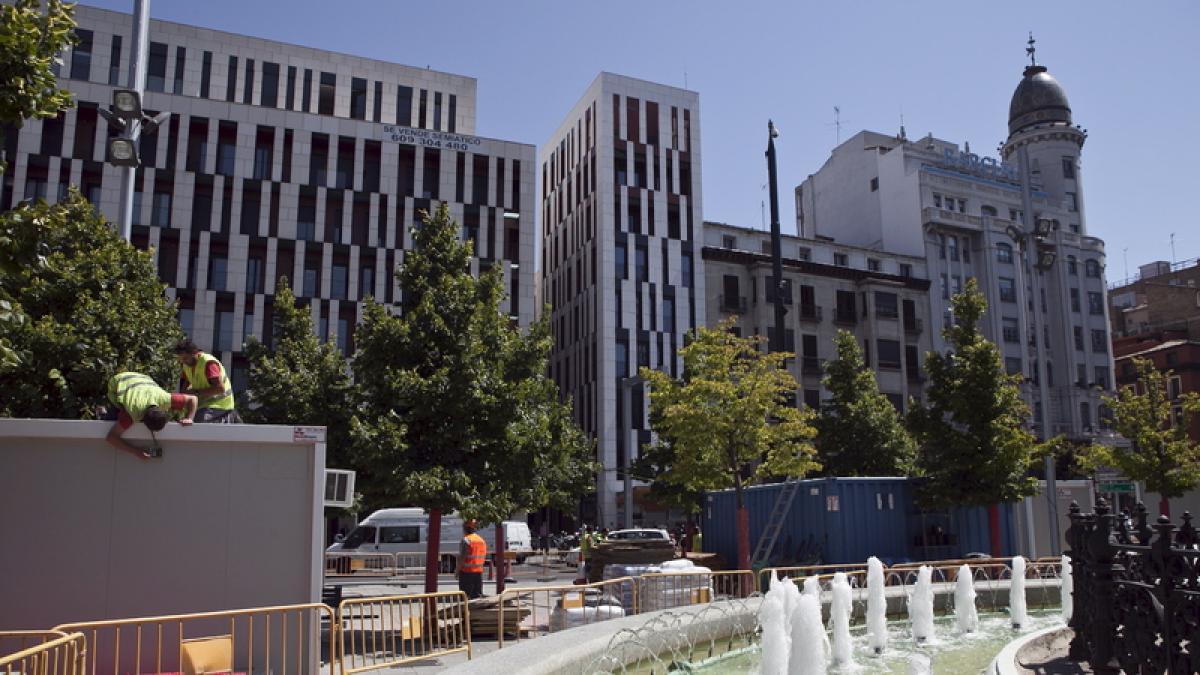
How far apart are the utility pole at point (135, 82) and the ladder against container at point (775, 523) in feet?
54.8

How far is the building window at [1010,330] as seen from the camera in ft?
208

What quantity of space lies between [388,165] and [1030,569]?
138ft

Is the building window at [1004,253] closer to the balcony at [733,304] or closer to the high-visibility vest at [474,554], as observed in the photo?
the balcony at [733,304]

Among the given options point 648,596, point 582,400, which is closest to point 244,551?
point 648,596

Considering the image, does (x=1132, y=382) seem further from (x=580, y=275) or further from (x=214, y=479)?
(x=214, y=479)

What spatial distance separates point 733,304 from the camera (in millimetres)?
58719

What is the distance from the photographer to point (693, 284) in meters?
58.2

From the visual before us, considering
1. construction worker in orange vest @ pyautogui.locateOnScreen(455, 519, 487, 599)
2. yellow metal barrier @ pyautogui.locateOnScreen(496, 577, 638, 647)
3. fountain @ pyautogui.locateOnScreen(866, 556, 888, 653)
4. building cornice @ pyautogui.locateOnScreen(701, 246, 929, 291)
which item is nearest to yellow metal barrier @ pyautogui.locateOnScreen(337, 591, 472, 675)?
yellow metal barrier @ pyautogui.locateOnScreen(496, 577, 638, 647)

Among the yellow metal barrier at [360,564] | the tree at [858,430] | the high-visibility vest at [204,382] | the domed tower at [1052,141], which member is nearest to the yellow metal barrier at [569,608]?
the high-visibility vest at [204,382]

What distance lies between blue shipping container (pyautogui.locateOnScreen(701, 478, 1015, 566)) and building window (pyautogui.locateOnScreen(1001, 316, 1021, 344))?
130 ft

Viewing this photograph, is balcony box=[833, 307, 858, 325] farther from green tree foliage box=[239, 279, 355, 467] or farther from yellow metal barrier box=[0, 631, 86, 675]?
yellow metal barrier box=[0, 631, 86, 675]

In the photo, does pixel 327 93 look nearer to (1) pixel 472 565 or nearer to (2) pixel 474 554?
(2) pixel 474 554

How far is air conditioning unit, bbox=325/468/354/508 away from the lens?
11.2 meters

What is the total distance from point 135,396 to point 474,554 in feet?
28.1
